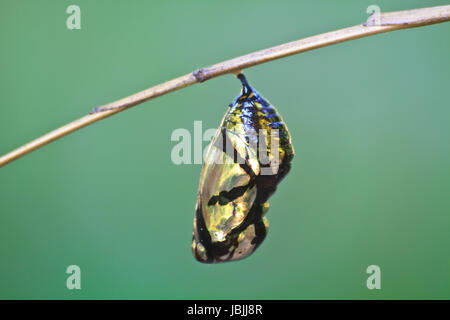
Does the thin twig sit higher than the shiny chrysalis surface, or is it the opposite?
the thin twig

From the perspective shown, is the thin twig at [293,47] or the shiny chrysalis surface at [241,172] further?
the shiny chrysalis surface at [241,172]

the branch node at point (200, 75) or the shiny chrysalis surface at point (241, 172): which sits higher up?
the branch node at point (200, 75)

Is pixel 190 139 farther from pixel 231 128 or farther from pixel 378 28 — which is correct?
pixel 378 28

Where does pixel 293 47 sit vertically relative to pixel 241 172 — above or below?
above

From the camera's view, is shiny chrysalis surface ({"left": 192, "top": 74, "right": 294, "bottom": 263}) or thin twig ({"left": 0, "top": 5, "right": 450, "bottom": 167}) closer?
thin twig ({"left": 0, "top": 5, "right": 450, "bottom": 167})

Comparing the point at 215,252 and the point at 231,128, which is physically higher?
the point at 231,128

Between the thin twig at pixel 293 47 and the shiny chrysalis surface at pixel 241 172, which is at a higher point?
the thin twig at pixel 293 47

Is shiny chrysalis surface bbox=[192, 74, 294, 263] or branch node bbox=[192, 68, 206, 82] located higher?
branch node bbox=[192, 68, 206, 82]

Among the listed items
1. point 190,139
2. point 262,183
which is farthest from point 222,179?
point 190,139
